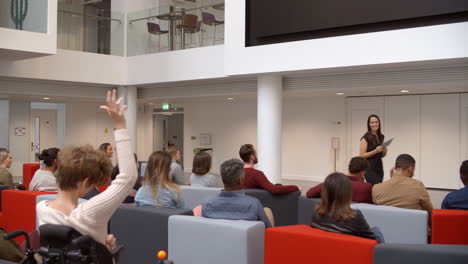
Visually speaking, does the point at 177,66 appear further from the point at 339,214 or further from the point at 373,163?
the point at 339,214

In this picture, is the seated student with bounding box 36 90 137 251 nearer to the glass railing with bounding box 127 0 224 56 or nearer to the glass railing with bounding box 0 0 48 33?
the glass railing with bounding box 0 0 48 33

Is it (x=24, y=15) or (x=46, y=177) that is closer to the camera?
(x=46, y=177)

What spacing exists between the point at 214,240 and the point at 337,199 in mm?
971

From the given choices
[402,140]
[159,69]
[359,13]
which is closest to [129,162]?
[359,13]

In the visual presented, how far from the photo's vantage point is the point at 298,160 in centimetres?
1502

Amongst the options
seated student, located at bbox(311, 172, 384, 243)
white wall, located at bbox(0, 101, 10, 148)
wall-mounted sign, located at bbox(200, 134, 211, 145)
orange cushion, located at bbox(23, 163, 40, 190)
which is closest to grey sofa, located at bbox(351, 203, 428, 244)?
seated student, located at bbox(311, 172, 384, 243)

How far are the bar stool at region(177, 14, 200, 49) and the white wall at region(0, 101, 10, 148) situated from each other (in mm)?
7597

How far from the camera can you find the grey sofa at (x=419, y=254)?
9.31 ft

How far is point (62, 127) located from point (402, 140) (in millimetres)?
11517

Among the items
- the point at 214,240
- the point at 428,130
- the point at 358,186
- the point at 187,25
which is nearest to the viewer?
the point at 214,240

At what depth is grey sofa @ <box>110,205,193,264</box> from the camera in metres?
4.30

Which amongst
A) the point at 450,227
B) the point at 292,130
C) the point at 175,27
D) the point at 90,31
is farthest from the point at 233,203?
the point at 292,130

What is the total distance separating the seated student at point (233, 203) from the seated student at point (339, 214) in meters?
0.49

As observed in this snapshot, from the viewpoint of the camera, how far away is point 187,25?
11.8 meters
